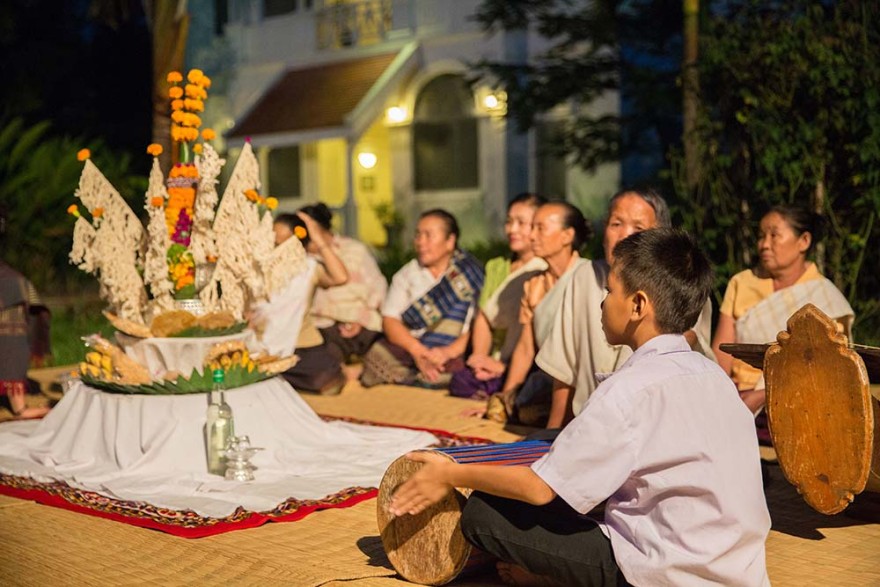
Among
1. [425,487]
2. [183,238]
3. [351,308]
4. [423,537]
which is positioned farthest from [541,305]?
[425,487]

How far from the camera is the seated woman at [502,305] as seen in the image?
799 centimetres

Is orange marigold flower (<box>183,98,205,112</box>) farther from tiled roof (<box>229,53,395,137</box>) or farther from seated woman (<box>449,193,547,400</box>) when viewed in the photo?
tiled roof (<box>229,53,395,137</box>)

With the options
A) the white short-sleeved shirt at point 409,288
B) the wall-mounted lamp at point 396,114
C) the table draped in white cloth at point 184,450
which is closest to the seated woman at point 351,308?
the white short-sleeved shirt at point 409,288

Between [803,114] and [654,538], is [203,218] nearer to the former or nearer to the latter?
[654,538]

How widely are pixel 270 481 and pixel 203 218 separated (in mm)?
1555

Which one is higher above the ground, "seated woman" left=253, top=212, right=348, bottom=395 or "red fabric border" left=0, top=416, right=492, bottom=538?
"seated woman" left=253, top=212, right=348, bottom=395

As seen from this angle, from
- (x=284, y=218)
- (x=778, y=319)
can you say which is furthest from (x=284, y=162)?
(x=778, y=319)

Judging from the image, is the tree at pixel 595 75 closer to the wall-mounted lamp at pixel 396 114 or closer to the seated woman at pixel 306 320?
the seated woman at pixel 306 320

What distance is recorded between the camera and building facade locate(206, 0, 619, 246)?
17.1 metres

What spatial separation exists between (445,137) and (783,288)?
1240cm

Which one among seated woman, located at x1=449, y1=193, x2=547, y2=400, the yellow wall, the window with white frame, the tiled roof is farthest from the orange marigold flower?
the window with white frame

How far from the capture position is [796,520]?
498cm

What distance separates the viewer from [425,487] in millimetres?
3566

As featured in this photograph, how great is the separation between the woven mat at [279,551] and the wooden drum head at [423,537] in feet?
0.41
